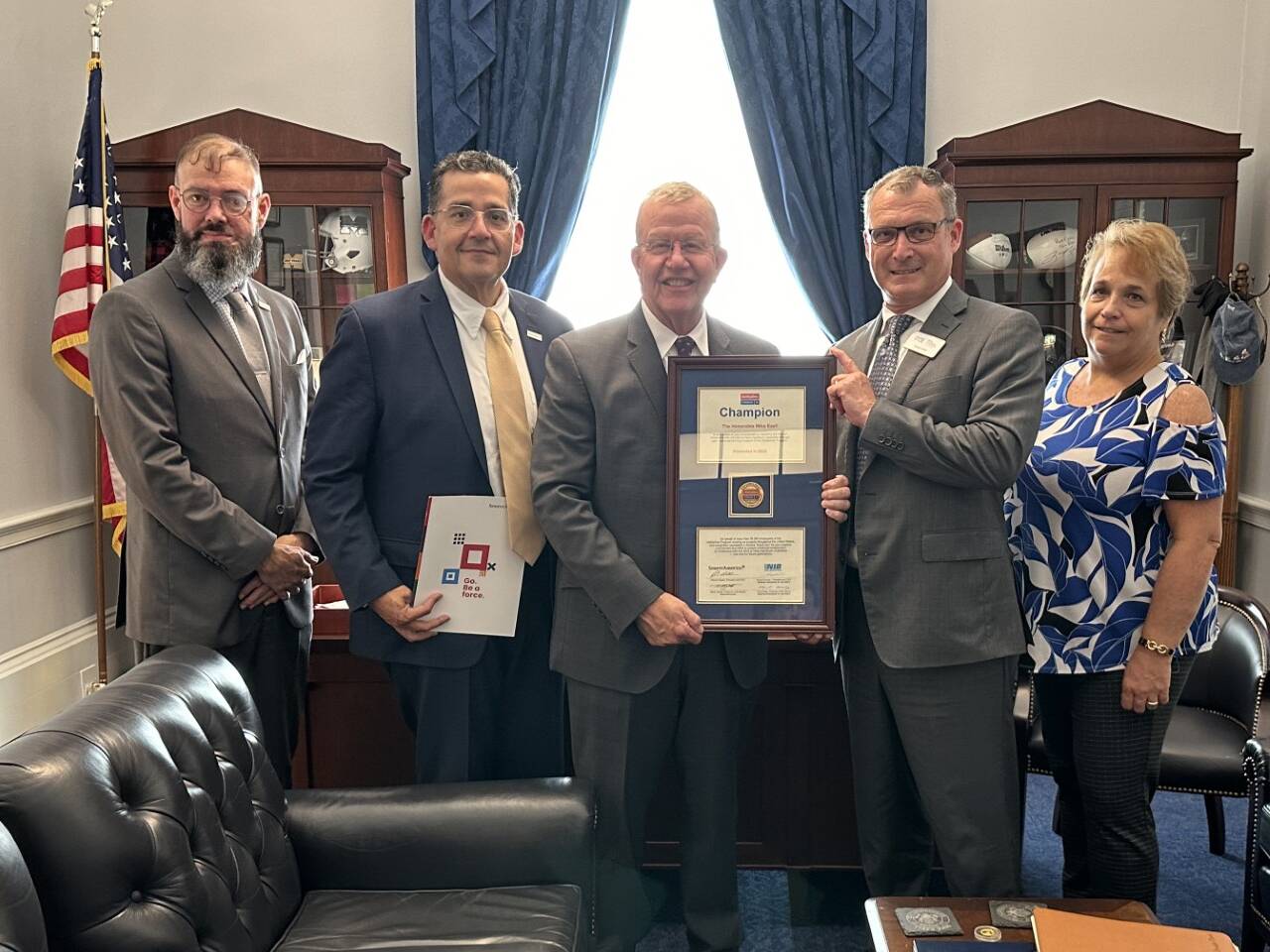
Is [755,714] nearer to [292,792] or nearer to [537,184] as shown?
[292,792]

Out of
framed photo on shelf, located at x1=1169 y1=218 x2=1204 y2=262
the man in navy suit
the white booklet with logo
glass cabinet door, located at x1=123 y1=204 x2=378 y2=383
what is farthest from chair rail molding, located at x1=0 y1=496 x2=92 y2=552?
framed photo on shelf, located at x1=1169 y1=218 x2=1204 y2=262

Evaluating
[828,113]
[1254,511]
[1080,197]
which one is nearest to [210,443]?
[828,113]

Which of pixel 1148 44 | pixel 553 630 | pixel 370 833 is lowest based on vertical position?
pixel 370 833

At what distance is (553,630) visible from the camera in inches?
81.0

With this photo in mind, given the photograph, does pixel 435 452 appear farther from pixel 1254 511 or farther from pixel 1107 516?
pixel 1254 511

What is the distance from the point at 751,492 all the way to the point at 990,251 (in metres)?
2.63

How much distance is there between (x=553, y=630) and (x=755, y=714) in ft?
2.34

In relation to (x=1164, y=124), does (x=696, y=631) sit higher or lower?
lower

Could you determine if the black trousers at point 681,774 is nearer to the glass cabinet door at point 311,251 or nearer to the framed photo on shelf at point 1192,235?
the glass cabinet door at point 311,251

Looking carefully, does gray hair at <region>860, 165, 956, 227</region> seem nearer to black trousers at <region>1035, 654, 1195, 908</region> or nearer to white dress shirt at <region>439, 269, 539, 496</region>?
white dress shirt at <region>439, 269, 539, 496</region>

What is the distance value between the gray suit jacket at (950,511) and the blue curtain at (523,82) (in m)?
→ 2.82

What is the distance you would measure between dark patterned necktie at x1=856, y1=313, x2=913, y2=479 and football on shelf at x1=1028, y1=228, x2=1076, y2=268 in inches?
94.5

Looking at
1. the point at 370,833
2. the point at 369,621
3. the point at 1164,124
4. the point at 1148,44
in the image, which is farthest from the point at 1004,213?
the point at 370,833

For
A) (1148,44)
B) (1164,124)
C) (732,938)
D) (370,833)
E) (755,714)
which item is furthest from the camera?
(1148,44)
